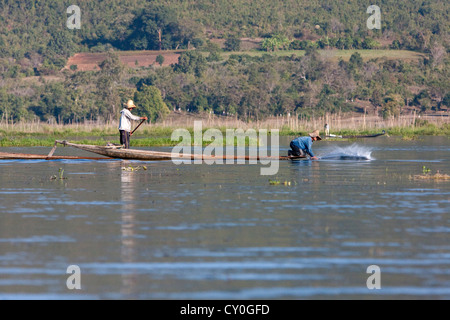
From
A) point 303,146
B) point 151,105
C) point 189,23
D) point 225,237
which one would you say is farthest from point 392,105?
point 225,237

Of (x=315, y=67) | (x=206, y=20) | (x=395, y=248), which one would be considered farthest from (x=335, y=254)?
(x=206, y=20)

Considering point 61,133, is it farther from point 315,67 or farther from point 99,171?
point 315,67

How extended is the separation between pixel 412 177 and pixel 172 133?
34658mm

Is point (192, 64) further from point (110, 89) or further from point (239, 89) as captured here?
point (110, 89)

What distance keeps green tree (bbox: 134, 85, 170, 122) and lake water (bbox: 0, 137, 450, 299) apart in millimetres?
62277

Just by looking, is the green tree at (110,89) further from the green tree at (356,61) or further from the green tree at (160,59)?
the green tree at (356,61)

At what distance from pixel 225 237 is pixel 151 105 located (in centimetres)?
7380

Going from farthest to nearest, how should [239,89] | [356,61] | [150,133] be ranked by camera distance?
[356,61]
[239,89]
[150,133]

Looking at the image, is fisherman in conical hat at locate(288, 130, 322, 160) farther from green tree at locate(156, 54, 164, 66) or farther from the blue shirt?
green tree at locate(156, 54, 164, 66)

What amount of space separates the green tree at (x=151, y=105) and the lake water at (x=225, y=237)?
6228 centimetres

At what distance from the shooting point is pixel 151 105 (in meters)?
86.2

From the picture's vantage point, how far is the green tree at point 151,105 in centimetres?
8538

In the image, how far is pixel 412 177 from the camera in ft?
76.7
